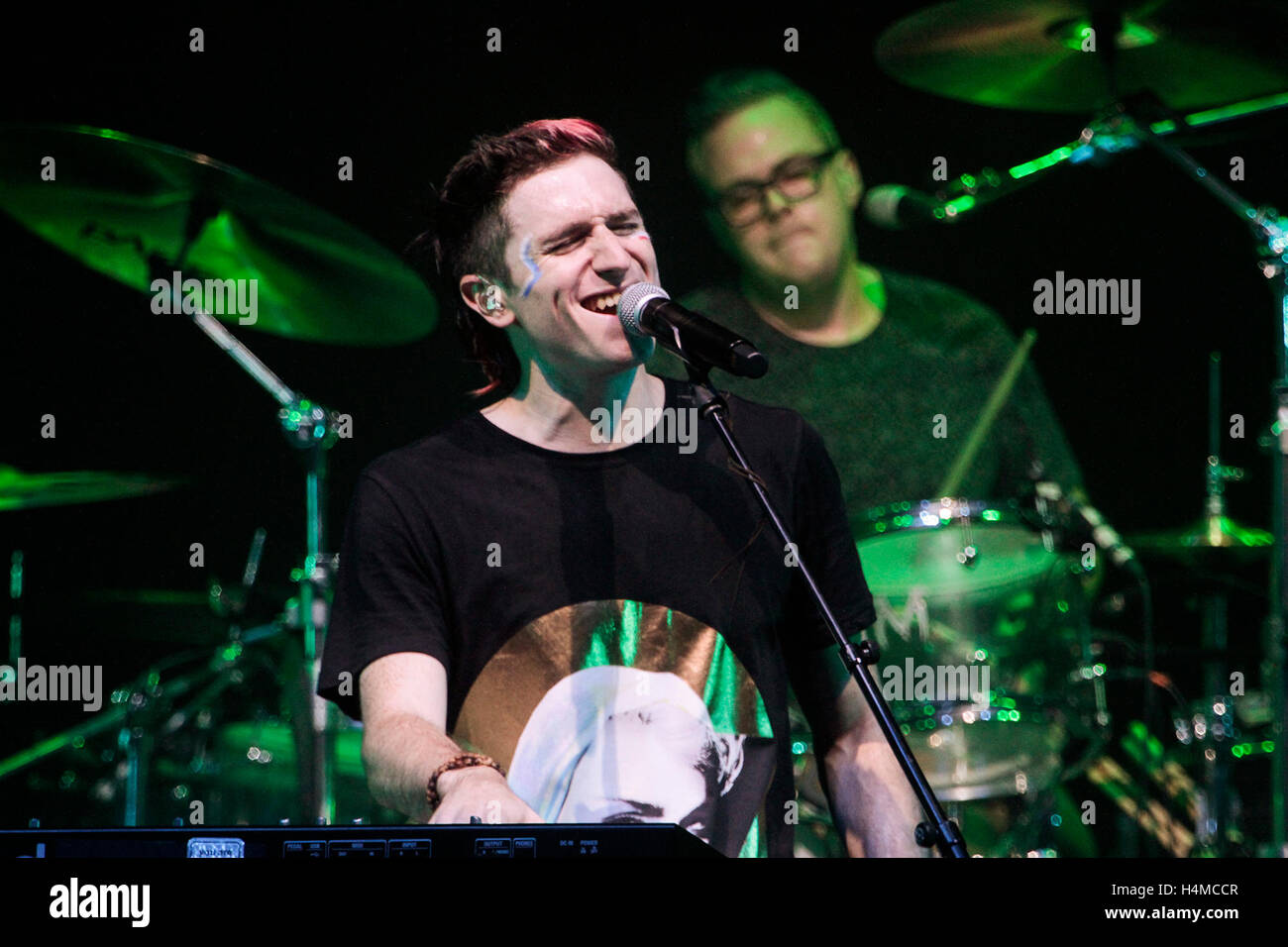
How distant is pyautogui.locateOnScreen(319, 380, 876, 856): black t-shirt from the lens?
1985 mm

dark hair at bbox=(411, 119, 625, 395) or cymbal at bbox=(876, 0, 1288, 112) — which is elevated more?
cymbal at bbox=(876, 0, 1288, 112)

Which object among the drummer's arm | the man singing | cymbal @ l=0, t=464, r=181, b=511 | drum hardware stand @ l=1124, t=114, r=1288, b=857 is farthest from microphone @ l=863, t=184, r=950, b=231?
cymbal @ l=0, t=464, r=181, b=511

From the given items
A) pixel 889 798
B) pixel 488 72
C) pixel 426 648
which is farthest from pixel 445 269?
pixel 889 798

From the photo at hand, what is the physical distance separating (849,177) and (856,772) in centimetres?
124

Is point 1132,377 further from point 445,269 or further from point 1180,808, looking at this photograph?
point 445,269

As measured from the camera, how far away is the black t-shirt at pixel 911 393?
2758 mm

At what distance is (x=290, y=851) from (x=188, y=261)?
69.6 inches

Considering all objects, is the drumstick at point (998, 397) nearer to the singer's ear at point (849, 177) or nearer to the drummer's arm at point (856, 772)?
the singer's ear at point (849, 177)

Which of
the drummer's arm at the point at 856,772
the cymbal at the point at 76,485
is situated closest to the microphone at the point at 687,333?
the drummer's arm at the point at 856,772

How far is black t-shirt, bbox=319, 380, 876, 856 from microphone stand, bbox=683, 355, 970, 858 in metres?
0.44

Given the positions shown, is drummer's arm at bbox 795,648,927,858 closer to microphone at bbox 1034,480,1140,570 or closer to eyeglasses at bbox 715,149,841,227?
microphone at bbox 1034,480,1140,570

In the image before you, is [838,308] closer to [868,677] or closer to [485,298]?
[485,298]

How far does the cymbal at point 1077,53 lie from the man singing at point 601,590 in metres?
0.81

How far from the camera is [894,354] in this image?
2805mm
